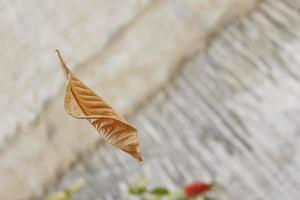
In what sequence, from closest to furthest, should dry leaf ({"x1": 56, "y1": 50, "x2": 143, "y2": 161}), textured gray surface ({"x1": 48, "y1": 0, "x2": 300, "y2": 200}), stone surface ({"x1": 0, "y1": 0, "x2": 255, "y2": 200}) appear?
dry leaf ({"x1": 56, "y1": 50, "x2": 143, "y2": 161}) → textured gray surface ({"x1": 48, "y1": 0, "x2": 300, "y2": 200}) → stone surface ({"x1": 0, "y1": 0, "x2": 255, "y2": 200})

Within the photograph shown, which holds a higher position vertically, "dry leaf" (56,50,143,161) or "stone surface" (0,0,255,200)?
"stone surface" (0,0,255,200)

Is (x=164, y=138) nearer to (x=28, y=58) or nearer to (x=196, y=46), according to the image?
(x=196, y=46)

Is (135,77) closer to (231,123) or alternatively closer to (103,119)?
(231,123)

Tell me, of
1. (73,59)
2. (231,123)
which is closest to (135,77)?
(73,59)

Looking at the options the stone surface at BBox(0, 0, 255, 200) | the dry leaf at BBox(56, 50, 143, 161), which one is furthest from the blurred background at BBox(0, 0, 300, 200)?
the dry leaf at BBox(56, 50, 143, 161)

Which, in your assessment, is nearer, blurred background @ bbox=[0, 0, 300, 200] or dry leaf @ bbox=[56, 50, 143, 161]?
dry leaf @ bbox=[56, 50, 143, 161]

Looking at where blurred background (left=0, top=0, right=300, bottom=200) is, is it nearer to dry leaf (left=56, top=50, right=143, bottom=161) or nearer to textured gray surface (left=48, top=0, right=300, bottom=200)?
textured gray surface (left=48, top=0, right=300, bottom=200)

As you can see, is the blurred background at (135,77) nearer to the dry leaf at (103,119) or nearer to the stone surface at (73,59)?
the stone surface at (73,59)
